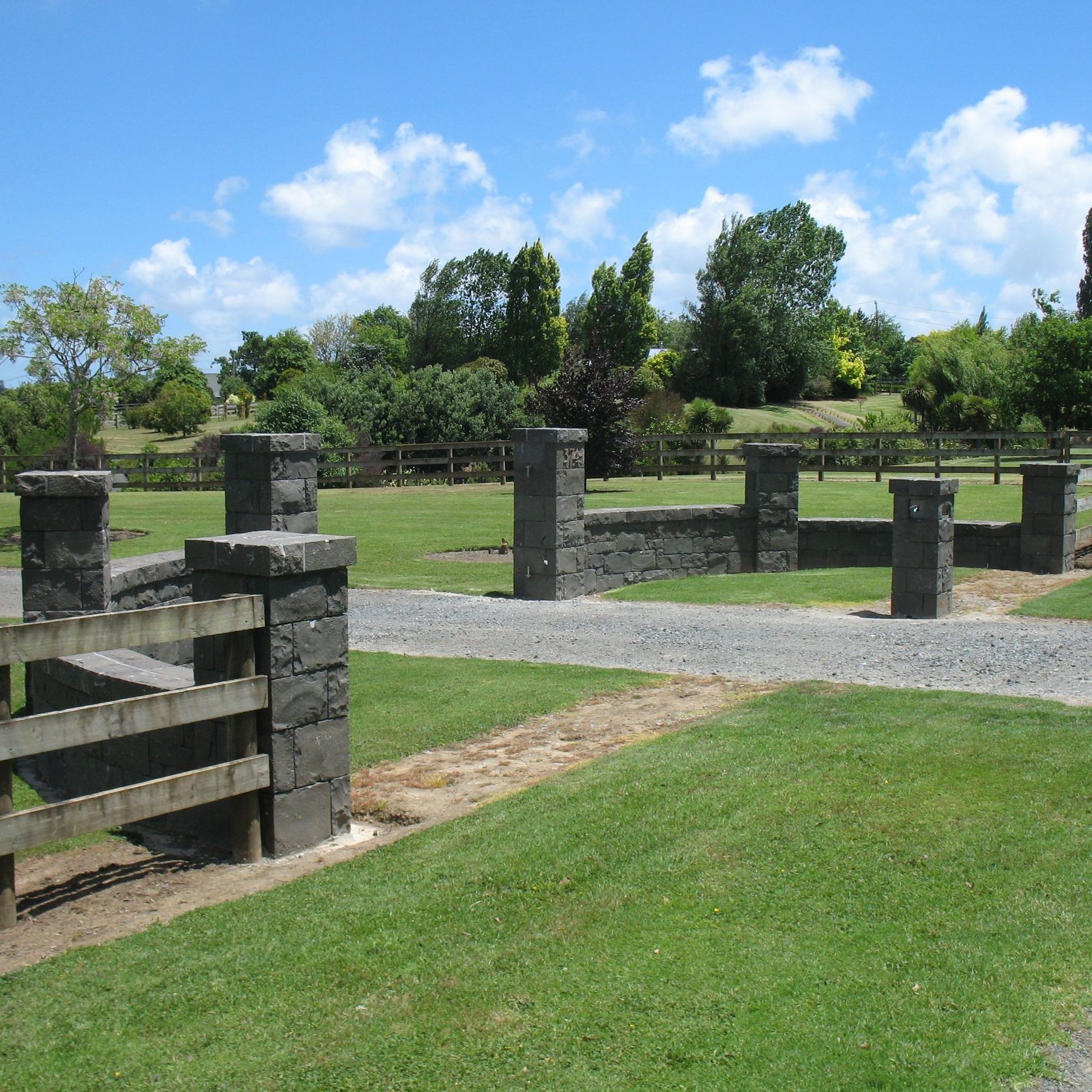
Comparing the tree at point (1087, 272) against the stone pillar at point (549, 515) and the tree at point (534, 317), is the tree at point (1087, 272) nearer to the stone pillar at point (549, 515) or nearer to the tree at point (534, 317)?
the tree at point (534, 317)

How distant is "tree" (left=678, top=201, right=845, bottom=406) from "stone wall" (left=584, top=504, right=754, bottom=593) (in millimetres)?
46942

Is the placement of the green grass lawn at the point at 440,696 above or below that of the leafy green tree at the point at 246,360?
below

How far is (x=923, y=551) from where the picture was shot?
13.0 metres

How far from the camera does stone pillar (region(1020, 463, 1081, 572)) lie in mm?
16109

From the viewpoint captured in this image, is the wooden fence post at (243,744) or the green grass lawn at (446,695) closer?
the wooden fence post at (243,744)

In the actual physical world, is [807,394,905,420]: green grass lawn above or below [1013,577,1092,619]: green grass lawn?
above

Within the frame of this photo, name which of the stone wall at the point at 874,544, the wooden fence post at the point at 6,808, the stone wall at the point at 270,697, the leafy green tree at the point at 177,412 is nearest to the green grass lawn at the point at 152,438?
the leafy green tree at the point at 177,412

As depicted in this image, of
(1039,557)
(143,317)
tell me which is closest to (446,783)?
(1039,557)

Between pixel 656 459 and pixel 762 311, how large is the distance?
102 ft

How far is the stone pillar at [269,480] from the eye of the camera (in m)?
13.2

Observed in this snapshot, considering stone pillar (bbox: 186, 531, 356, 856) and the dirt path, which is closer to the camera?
the dirt path

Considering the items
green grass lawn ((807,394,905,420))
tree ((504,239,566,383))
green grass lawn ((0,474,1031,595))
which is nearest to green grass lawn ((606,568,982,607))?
green grass lawn ((0,474,1031,595))

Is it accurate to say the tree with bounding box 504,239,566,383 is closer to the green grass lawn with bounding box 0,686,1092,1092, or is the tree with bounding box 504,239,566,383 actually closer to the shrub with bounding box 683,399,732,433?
the shrub with bounding box 683,399,732,433

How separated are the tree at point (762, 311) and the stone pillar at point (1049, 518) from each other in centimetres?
4750
